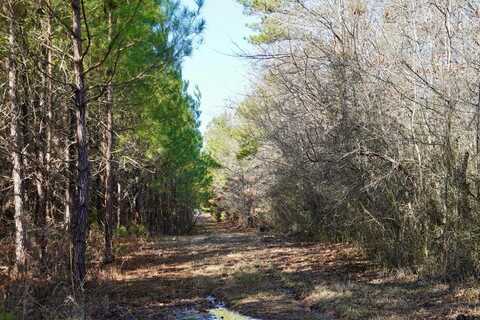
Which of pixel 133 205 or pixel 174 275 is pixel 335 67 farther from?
pixel 133 205

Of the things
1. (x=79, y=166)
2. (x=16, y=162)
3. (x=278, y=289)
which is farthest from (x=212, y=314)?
(x=16, y=162)

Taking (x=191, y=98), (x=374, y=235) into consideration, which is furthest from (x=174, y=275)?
(x=191, y=98)

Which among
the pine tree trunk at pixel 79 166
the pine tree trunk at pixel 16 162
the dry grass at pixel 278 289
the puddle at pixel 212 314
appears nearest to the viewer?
the pine tree trunk at pixel 79 166

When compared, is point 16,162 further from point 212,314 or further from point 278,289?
point 278,289

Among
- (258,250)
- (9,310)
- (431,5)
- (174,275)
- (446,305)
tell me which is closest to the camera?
(9,310)

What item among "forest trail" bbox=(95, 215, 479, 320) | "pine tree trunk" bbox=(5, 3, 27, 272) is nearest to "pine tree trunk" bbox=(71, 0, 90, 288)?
"forest trail" bbox=(95, 215, 479, 320)

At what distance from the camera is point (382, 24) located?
10.5 meters

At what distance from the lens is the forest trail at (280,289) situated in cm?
765

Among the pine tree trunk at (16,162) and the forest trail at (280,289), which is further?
the pine tree trunk at (16,162)

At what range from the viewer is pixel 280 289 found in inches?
379

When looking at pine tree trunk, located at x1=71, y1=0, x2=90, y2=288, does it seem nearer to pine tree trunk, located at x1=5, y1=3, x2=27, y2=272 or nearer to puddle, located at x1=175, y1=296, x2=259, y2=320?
puddle, located at x1=175, y1=296, x2=259, y2=320

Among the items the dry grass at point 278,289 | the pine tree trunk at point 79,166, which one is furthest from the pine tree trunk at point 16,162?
the pine tree trunk at point 79,166

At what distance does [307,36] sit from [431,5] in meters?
2.47

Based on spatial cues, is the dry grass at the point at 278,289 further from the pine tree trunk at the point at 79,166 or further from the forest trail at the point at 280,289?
the pine tree trunk at the point at 79,166
